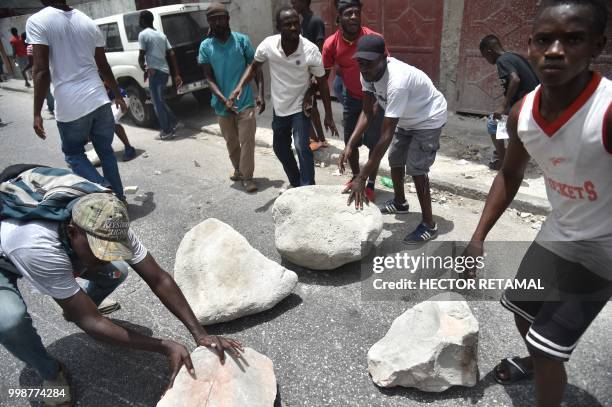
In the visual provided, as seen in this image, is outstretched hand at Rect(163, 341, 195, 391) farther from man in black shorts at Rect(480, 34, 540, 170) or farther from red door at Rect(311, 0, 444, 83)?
red door at Rect(311, 0, 444, 83)

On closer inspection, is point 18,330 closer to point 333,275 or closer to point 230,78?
point 333,275

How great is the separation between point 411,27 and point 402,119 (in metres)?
3.51

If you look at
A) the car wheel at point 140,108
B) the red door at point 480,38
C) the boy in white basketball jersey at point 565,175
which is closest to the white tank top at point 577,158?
the boy in white basketball jersey at point 565,175

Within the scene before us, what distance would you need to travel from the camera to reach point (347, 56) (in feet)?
12.5

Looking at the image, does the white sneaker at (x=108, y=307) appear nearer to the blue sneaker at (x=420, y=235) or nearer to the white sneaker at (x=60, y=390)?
the white sneaker at (x=60, y=390)

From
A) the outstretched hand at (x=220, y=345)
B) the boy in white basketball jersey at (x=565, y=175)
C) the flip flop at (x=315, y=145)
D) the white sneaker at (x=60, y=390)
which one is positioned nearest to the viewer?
the boy in white basketball jersey at (x=565, y=175)

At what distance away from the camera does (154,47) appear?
6070 mm

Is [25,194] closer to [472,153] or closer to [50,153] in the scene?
[472,153]

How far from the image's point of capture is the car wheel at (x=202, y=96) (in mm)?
8016

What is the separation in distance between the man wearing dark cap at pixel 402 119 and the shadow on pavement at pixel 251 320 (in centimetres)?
82

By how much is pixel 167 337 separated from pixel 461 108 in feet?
16.4

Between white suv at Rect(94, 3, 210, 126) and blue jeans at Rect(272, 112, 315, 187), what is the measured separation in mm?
3407

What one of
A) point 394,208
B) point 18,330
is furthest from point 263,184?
point 18,330

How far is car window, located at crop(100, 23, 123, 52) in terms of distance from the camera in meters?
7.08
